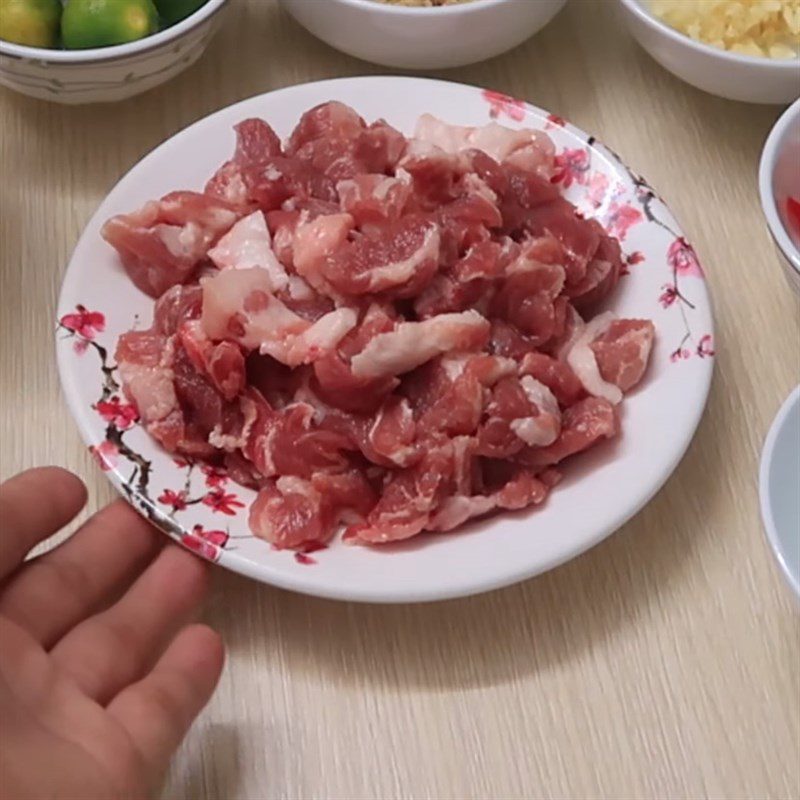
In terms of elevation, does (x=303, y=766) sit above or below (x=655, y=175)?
below

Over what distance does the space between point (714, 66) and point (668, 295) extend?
327 millimetres

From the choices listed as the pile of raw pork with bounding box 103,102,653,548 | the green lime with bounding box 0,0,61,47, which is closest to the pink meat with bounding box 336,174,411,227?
the pile of raw pork with bounding box 103,102,653,548

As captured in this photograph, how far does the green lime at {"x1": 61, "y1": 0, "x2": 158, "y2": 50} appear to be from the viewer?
1.27 m

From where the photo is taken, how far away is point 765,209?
1.14m

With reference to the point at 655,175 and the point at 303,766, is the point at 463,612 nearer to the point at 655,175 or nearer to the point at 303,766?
the point at 303,766

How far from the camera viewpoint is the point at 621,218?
1.24 m

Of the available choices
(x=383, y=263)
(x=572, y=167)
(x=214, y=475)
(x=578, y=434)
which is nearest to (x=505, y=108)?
(x=572, y=167)

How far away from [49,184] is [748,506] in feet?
3.05

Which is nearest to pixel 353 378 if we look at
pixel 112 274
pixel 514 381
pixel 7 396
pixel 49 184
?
pixel 514 381

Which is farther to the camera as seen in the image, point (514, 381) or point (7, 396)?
point (7, 396)

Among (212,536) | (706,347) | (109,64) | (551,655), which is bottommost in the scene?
(551,655)

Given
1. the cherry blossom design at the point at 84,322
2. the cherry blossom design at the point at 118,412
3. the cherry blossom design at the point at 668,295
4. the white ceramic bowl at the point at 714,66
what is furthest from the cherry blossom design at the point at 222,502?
the white ceramic bowl at the point at 714,66

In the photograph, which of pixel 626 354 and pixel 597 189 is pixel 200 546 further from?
pixel 597 189

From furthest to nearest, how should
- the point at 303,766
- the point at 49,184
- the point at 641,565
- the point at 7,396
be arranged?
the point at 49,184 < the point at 7,396 < the point at 641,565 < the point at 303,766
